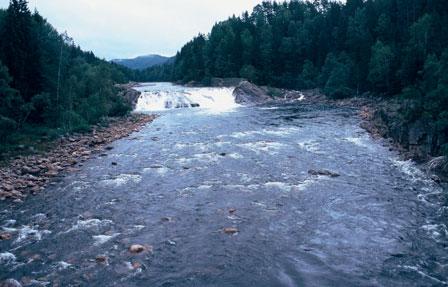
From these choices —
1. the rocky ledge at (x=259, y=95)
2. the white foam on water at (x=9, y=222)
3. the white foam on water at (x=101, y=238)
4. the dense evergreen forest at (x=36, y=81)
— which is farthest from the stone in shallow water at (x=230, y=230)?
the rocky ledge at (x=259, y=95)

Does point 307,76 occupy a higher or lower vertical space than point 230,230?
higher

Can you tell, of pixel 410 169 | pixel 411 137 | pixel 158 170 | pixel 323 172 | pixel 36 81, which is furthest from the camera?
pixel 36 81

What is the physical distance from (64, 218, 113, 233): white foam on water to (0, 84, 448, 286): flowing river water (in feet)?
0.16

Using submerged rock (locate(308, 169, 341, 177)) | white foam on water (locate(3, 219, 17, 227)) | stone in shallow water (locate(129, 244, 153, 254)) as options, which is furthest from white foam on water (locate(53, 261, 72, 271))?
submerged rock (locate(308, 169, 341, 177))

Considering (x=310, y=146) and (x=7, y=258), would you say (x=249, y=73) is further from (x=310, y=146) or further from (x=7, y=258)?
(x=7, y=258)

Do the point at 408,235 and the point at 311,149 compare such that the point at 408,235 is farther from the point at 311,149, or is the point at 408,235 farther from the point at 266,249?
the point at 311,149

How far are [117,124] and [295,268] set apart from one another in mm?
35548

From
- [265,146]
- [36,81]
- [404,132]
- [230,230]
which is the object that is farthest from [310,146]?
[36,81]

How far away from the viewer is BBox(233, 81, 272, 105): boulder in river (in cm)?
7081

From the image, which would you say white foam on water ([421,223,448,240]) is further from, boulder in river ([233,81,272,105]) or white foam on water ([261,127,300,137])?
boulder in river ([233,81,272,105])

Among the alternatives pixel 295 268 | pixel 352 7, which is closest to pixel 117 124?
pixel 295 268

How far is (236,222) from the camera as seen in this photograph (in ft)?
52.6

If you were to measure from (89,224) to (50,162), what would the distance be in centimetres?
1233

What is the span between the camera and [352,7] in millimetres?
91875
